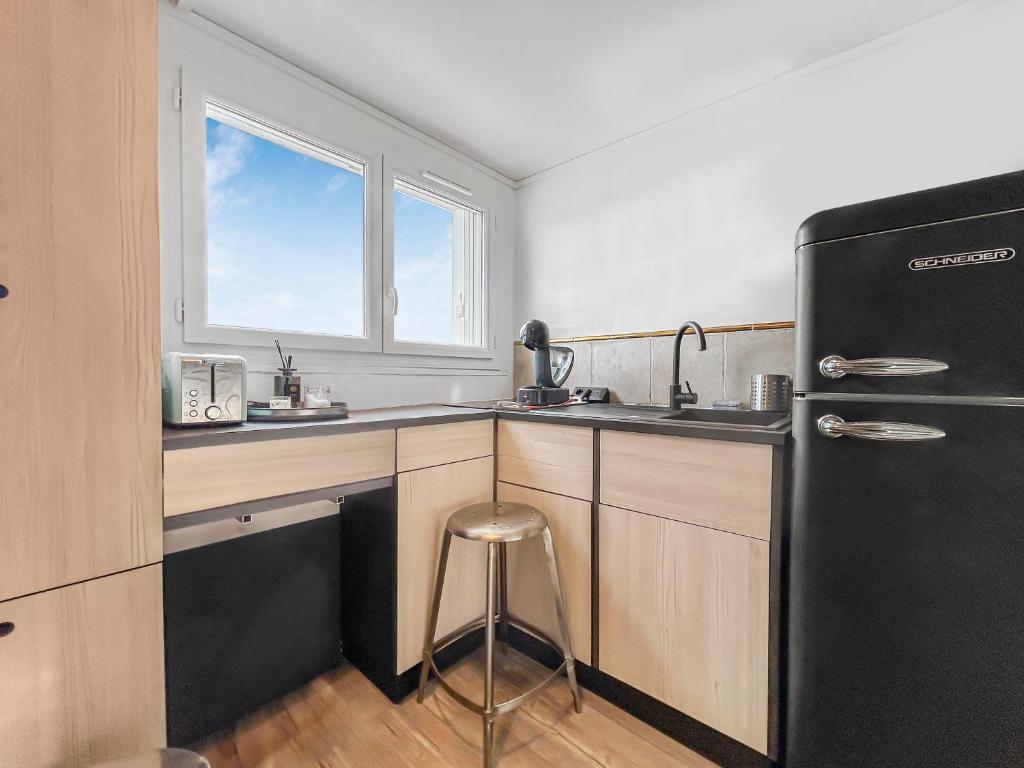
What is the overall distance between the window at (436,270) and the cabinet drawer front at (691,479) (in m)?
1.26

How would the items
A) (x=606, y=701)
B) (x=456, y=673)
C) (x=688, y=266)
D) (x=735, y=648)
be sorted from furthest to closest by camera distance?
(x=688, y=266) → (x=456, y=673) → (x=606, y=701) → (x=735, y=648)

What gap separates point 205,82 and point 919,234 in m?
2.19

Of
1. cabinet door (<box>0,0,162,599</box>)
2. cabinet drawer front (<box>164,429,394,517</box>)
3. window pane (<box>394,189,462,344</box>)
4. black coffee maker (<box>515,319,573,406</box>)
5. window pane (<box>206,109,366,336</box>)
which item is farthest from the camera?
window pane (<box>394,189,462,344</box>)

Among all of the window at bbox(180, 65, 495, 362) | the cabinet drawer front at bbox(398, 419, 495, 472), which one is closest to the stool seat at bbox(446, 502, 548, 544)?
the cabinet drawer front at bbox(398, 419, 495, 472)

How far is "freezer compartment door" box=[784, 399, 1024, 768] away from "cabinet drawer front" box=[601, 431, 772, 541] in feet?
0.34

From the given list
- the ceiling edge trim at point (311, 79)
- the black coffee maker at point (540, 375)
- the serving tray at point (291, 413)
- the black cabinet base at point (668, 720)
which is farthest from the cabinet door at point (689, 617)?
the ceiling edge trim at point (311, 79)

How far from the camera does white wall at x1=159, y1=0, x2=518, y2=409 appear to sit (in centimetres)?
147

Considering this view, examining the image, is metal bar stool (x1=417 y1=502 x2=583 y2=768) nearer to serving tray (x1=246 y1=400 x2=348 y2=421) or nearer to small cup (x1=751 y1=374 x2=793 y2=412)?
serving tray (x1=246 y1=400 x2=348 y2=421)

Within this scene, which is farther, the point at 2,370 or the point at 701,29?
the point at 701,29

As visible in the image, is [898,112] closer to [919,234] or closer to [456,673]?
[919,234]

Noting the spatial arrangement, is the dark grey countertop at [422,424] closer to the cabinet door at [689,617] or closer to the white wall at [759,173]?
the cabinet door at [689,617]

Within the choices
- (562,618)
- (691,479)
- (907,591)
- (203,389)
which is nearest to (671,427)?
(691,479)

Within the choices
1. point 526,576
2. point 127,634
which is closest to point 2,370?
point 127,634

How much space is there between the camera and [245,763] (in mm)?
1238
